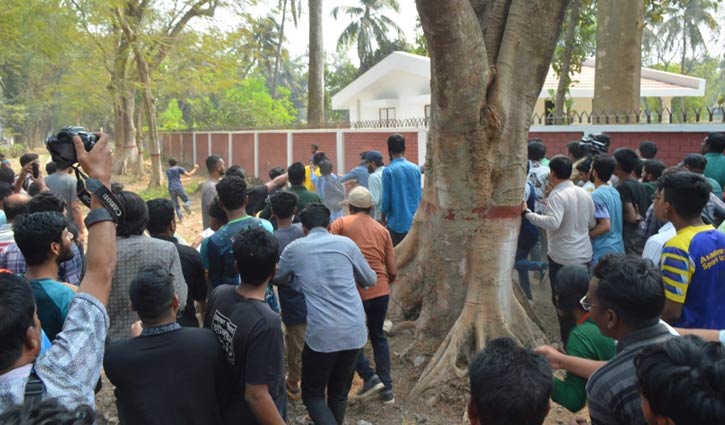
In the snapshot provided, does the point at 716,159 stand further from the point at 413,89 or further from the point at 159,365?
the point at 413,89

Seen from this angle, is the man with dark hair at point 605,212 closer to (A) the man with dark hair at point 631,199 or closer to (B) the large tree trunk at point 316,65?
(A) the man with dark hair at point 631,199

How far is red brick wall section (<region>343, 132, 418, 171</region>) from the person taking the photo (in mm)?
12453

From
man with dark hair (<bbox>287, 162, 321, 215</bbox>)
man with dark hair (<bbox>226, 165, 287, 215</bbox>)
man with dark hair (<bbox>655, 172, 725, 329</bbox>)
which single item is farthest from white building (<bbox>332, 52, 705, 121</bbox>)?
man with dark hair (<bbox>655, 172, 725, 329</bbox>)

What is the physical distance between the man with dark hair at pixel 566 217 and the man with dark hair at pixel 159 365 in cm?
328

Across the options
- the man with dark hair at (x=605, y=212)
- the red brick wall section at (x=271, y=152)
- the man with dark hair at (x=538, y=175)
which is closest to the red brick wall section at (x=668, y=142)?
the man with dark hair at (x=538, y=175)

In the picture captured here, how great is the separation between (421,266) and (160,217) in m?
2.41

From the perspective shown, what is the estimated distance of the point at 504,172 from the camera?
4.80 meters

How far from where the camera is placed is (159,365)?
2.39 meters

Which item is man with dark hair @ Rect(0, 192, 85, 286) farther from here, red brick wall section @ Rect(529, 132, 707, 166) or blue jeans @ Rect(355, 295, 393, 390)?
red brick wall section @ Rect(529, 132, 707, 166)

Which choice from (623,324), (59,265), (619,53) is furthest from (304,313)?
(619,53)

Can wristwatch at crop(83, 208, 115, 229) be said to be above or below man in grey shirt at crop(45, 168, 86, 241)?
above

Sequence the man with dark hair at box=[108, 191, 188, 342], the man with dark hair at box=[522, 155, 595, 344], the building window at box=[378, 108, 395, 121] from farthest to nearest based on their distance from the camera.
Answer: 1. the building window at box=[378, 108, 395, 121]
2. the man with dark hair at box=[522, 155, 595, 344]
3. the man with dark hair at box=[108, 191, 188, 342]

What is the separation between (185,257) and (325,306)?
97 centimetres

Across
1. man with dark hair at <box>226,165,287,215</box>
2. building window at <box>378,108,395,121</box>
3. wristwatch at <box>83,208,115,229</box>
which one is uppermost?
building window at <box>378,108,395,121</box>
